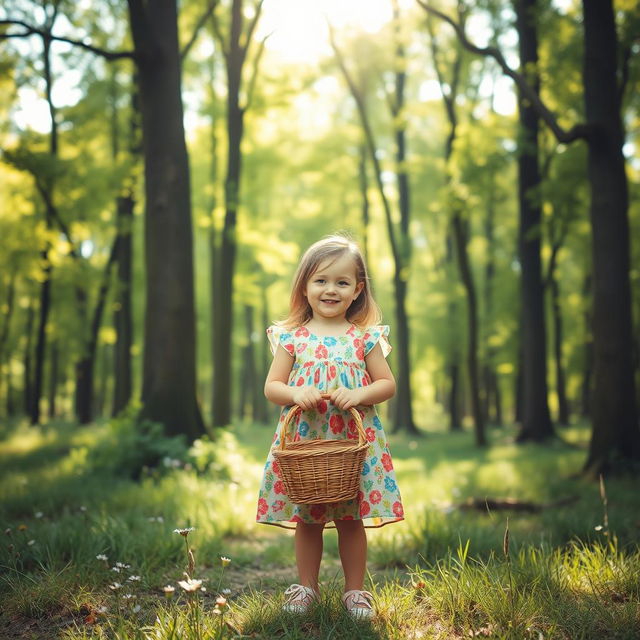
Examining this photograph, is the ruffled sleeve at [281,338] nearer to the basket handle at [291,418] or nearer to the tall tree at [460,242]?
the basket handle at [291,418]

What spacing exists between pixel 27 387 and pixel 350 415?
991 inches

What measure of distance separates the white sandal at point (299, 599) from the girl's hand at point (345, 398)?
0.90 metres

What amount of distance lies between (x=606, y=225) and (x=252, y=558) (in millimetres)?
5788

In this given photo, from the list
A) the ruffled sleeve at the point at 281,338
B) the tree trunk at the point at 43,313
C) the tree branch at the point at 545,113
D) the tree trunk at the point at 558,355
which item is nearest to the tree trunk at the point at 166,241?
the tree branch at the point at 545,113

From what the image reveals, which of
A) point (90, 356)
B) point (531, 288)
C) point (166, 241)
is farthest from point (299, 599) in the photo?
point (90, 356)

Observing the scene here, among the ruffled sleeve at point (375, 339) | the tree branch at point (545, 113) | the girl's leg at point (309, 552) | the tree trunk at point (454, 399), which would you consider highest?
the tree branch at point (545, 113)

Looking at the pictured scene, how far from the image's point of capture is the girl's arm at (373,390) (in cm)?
289

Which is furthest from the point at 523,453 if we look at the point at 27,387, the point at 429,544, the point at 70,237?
the point at 27,387

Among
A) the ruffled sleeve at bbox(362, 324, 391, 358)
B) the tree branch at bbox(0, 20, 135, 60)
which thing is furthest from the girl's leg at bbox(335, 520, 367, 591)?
the tree branch at bbox(0, 20, 135, 60)

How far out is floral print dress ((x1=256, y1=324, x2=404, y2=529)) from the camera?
3002 millimetres

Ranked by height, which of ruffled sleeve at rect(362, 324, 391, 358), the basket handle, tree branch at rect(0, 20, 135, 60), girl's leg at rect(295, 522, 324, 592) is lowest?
girl's leg at rect(295, 522, 324, 592)

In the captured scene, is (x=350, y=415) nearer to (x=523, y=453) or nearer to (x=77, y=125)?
(x=523, y=453)

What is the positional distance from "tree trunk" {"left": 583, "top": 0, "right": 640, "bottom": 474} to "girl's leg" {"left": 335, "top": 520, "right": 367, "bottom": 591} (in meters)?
5.14

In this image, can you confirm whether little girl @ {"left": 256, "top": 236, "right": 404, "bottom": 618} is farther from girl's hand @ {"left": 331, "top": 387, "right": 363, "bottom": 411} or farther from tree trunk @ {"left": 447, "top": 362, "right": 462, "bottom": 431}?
tree trunk @ {"left": 447, "top": 362, "right": 462, "bottom": 431}
